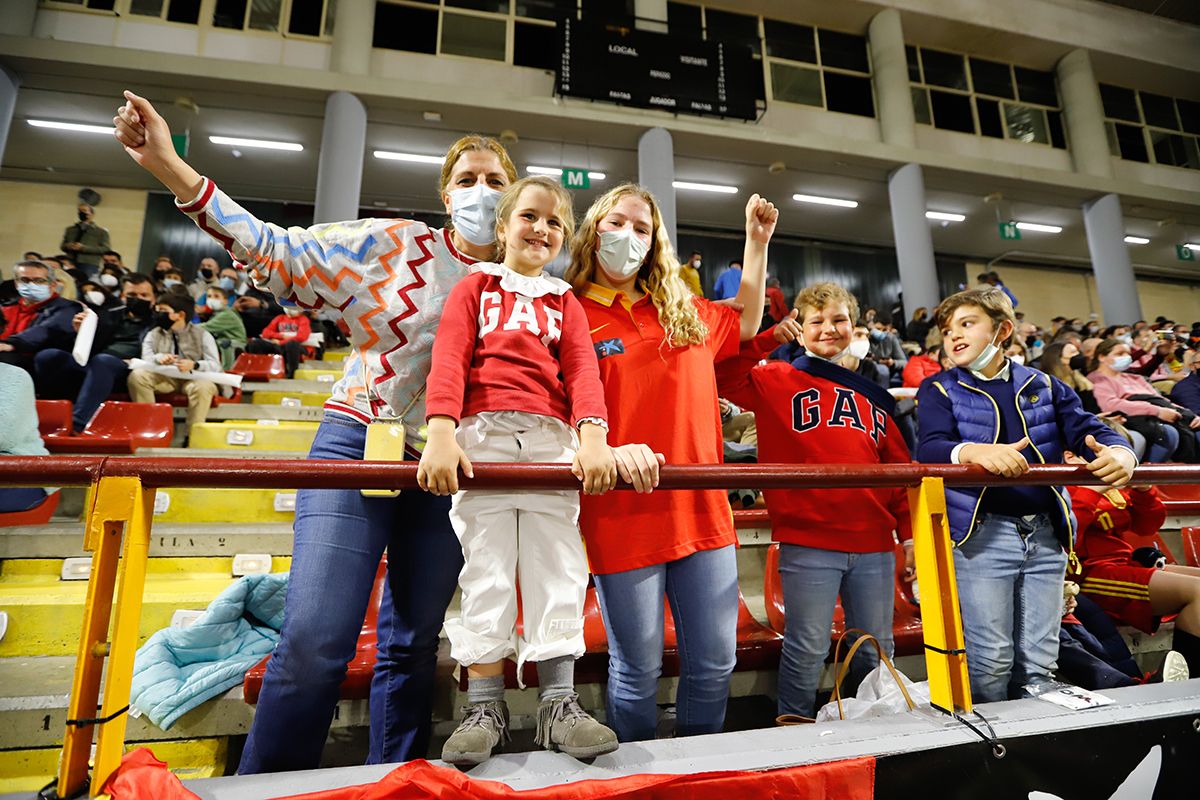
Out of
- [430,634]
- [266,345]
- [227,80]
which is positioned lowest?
[430,634]

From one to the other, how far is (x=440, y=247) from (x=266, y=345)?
Answer: 20.4ft

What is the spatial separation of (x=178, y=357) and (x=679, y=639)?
5.12 m

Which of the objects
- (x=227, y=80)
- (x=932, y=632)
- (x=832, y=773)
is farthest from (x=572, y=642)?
(x=227, y=80)

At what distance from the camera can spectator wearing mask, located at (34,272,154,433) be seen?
4488 mm

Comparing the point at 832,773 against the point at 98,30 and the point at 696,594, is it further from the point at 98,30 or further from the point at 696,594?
the point at 98,30

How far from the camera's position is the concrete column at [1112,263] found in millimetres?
11414

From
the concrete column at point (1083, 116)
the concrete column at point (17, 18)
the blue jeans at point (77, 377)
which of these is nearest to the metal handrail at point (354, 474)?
the blue jeans at point (77, 377)

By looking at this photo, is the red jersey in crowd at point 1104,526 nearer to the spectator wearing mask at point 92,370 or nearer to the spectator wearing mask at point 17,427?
the spectator wearing mask at point 17,427

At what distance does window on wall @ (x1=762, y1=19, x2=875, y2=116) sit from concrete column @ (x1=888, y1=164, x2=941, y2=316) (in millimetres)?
1800

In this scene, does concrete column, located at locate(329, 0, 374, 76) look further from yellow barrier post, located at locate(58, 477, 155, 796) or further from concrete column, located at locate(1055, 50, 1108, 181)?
concrete column, located at locate(1055, 50, 1108, 181)

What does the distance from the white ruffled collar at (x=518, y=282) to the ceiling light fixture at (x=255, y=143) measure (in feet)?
35.6

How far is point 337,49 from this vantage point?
9.30m

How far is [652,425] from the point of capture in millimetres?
1653

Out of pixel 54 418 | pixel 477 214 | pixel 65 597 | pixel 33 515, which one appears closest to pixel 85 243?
pixel 54 418
